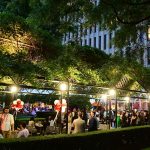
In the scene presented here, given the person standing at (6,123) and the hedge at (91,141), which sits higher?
the person standing at (6,123)

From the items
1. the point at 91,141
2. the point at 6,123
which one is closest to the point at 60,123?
the point at 6,123

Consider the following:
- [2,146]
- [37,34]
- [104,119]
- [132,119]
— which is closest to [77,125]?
[37,34]

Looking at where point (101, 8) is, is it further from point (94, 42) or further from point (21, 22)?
point (94, 42)

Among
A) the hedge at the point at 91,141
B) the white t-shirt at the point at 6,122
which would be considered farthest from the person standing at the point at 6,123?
the hedge at the point at 91,141

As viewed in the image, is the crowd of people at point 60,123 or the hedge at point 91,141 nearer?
the hedge at point 91,141

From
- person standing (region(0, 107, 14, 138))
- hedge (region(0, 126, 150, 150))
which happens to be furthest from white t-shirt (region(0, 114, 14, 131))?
hedge (region(0, 126, 150, 150))

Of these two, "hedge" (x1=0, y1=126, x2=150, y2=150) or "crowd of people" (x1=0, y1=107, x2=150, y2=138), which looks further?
"crowd of people" (x1=0, y1=107, x2=150, y2=138)

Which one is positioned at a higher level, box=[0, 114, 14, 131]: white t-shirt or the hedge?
box=[0, 114, 14, 131]: white t-shirt

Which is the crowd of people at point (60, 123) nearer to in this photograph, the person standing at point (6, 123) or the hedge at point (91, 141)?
the person standing at point (6, 123)

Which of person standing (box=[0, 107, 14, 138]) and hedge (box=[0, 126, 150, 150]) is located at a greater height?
person standing (box=[0, 107, 14, 138])

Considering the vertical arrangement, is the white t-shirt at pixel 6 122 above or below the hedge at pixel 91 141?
above

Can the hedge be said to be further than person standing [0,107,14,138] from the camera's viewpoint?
No

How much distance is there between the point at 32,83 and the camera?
1670 cm

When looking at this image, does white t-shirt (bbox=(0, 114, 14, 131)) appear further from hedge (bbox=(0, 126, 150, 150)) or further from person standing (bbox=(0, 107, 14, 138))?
hedge (bbox=(0, 126, 150, 150))
